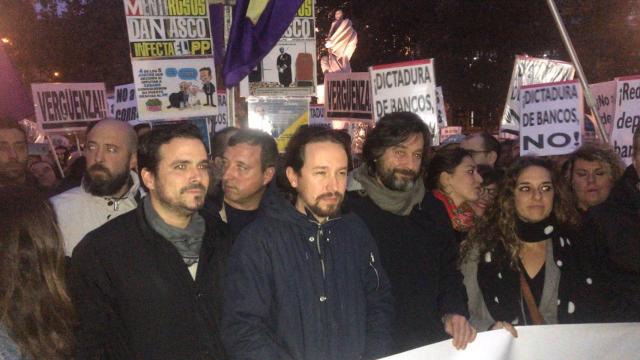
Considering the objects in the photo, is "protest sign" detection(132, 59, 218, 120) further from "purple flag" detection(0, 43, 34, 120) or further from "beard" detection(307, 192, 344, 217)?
"beard" detection(307, 192, 344, 217)

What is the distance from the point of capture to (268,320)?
282 centimetres

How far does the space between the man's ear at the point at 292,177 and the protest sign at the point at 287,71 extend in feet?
10.3

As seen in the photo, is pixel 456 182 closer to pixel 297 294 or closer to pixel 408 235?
pixel 408 235

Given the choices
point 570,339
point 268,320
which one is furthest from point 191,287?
point 570,339

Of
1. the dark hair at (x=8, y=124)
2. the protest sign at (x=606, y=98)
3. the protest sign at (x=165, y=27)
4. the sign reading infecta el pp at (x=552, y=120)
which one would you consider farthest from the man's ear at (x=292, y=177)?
the protest sign at (x=606, y=98)

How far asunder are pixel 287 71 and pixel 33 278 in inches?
169

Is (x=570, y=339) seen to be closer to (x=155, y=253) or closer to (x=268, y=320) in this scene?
(x=268, y=320)

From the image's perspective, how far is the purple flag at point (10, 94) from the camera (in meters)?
7.26

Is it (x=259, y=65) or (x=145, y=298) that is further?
(x=259, y=65)

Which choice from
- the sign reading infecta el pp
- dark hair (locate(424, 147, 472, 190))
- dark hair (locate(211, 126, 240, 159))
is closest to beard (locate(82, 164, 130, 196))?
dark hair (locate(211, 126, 240, 159))

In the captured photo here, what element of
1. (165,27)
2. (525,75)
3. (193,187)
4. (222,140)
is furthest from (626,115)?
(193,187)

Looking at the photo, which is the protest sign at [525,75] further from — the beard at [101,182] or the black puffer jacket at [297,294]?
the black puffer jacket at [297,294]

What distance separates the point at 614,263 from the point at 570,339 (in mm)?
530

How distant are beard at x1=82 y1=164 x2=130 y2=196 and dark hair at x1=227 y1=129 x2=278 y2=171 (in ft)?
2.75
